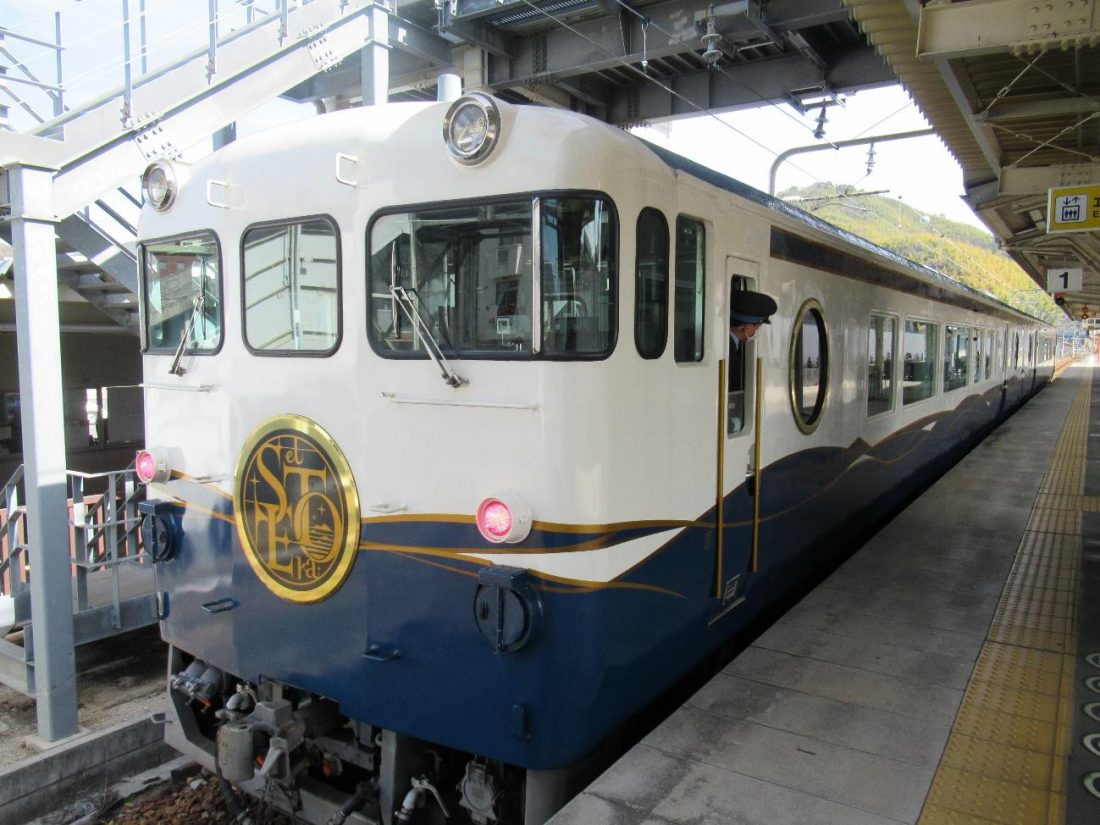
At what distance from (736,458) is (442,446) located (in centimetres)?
166

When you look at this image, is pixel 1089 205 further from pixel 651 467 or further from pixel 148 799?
pixel 148 799

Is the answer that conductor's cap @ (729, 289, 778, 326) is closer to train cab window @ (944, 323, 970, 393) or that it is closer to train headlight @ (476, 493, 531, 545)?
train headlight @ (476, 493, 531, 545)

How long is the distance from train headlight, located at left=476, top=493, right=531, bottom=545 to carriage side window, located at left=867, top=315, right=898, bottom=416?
444cm

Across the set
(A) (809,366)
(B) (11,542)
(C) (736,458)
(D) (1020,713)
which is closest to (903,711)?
(D) (1020,713)

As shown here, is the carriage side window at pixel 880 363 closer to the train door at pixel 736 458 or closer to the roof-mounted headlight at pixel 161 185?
the train door at pixel 736 458

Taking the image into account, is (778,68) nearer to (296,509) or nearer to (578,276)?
(578,276)

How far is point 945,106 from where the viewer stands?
7703mm

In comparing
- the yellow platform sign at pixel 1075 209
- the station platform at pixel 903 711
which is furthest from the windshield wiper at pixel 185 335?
the yellow platform sign at pixel 1075 209

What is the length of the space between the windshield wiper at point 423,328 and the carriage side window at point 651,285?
0.71 metres

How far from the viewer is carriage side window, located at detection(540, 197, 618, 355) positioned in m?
3.05

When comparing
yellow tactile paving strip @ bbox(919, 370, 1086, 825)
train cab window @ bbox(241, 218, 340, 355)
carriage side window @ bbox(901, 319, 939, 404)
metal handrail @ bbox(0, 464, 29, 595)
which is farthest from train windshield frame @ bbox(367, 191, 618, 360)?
carriage side window @ bbox(901, 319, 939, 404)

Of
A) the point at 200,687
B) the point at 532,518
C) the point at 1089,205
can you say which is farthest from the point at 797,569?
the point at 1089,205

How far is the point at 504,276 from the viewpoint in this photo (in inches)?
124

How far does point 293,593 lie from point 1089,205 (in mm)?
8596
